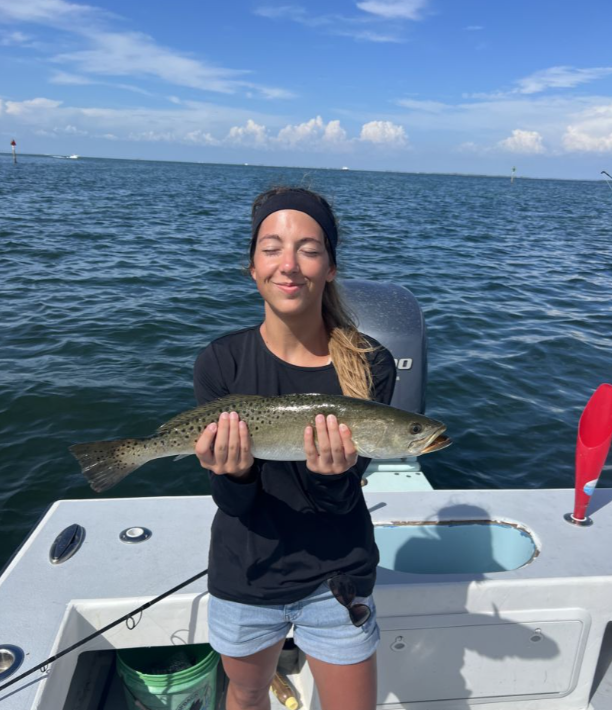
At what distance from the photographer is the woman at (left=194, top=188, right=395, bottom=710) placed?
255 cm

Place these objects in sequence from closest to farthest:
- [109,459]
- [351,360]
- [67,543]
→ 1. [351,360]
2. [109,459]
3. [67,543]

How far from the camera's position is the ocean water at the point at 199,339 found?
786 centimetres

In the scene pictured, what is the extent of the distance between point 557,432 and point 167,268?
13094 millimetres

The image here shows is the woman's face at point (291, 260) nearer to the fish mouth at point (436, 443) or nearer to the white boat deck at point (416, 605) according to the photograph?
the fish mouth at point (436, 443)

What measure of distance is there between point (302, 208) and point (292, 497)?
1.38m

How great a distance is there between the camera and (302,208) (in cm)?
272

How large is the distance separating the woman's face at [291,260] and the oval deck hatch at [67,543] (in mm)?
2057

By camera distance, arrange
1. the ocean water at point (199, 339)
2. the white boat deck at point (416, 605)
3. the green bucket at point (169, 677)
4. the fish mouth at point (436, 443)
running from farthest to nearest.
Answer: the ocean water at point (199, 339) < the green bucket at point (169, 677) < the white boat deck at point (416, 605) < the fish mouth at point (436, 443)

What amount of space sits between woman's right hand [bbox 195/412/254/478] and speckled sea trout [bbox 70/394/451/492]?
0.14 meters

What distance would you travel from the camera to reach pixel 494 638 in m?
3.52

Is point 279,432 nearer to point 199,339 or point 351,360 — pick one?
point 351,360

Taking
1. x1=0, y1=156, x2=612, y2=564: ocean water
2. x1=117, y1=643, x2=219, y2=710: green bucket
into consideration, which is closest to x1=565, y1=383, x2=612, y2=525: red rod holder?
x1=0, y1=156, x2=612, y2=564: ocean water

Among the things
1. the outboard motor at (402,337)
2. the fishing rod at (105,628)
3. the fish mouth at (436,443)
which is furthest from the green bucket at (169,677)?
the outboard motor at (402,337)

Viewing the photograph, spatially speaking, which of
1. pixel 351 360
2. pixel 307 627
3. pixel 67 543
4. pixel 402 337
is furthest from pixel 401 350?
pixel 67 543
